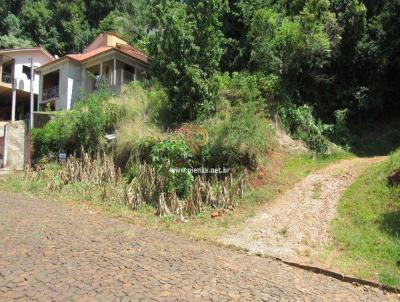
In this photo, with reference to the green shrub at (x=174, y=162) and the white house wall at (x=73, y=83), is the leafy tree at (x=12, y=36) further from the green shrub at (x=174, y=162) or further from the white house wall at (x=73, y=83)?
the green shrub at (x=174, y=162)

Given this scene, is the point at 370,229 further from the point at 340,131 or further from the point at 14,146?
the point at 14,146

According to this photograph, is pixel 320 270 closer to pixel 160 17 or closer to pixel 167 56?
pixel 167 56

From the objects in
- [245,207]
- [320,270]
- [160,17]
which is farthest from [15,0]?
[320,270]

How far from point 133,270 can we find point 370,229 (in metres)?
5.53

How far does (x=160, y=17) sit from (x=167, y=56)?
1708 mm

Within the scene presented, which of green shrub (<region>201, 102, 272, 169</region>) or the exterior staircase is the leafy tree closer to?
the exterior staircase

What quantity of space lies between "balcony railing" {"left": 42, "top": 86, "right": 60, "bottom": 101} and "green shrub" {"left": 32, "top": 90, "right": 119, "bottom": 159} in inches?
350

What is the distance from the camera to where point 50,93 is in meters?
28.0

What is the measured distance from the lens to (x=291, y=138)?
15.5 metres

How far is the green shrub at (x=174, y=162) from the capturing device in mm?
11781

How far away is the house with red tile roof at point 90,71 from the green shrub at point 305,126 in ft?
37.5

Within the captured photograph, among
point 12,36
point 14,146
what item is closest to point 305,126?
point 14,146

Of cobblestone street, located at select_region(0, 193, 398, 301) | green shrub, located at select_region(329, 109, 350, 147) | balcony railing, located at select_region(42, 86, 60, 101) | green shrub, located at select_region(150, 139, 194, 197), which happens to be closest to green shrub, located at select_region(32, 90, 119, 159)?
green shrub, located at select_region(150, 139, 194, 197)

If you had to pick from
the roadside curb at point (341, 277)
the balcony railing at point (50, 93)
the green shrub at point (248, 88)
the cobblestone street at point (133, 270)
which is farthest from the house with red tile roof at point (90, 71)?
the roadside curb at point (341, 277)
